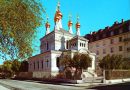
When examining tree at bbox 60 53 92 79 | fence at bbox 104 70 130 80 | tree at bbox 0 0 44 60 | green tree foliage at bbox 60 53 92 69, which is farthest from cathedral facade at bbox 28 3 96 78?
tree at bbox 0 0 44 60

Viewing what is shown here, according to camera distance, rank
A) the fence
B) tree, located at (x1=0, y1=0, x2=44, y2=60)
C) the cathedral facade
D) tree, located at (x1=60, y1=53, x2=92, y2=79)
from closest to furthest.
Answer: tree, located at (x1=0, y1=0, x2=44, y2=60), the fence, tree, located at (x1=60, y1=53, x2=92, y2=79), the cathedral facade

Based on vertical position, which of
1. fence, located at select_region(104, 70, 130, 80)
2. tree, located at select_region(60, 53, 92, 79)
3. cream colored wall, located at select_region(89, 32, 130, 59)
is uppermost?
cream colored wall, located at select_region(89, 32, 130, 59)

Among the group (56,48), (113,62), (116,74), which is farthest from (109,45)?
(116,74)

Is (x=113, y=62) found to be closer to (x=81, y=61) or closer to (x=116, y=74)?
(x=116, y=74)

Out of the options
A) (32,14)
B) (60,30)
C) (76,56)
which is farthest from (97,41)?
(32,14)

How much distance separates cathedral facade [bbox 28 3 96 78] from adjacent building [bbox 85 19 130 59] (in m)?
9.28

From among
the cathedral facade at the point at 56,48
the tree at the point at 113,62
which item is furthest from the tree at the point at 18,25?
the cathedral facade at the point at 56,48

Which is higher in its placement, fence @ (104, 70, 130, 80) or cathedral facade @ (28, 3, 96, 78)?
cathedral facade @ (28, 3, 96, 78)

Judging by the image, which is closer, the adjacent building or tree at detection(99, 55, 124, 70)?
tree at detection(99, 55, 124, 70)

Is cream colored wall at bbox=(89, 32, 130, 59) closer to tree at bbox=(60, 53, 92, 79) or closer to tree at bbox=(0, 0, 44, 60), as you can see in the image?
tree at bbox=(60, 53, 92, 79)

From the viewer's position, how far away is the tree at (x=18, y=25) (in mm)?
12523

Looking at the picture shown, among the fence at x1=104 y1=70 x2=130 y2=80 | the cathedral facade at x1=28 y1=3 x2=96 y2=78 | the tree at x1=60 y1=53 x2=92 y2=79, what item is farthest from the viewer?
the cathedral facade at x1=28 y1=3 x2=96 y2=78

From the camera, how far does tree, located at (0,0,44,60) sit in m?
12.5

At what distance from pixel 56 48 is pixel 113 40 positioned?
17884mm
